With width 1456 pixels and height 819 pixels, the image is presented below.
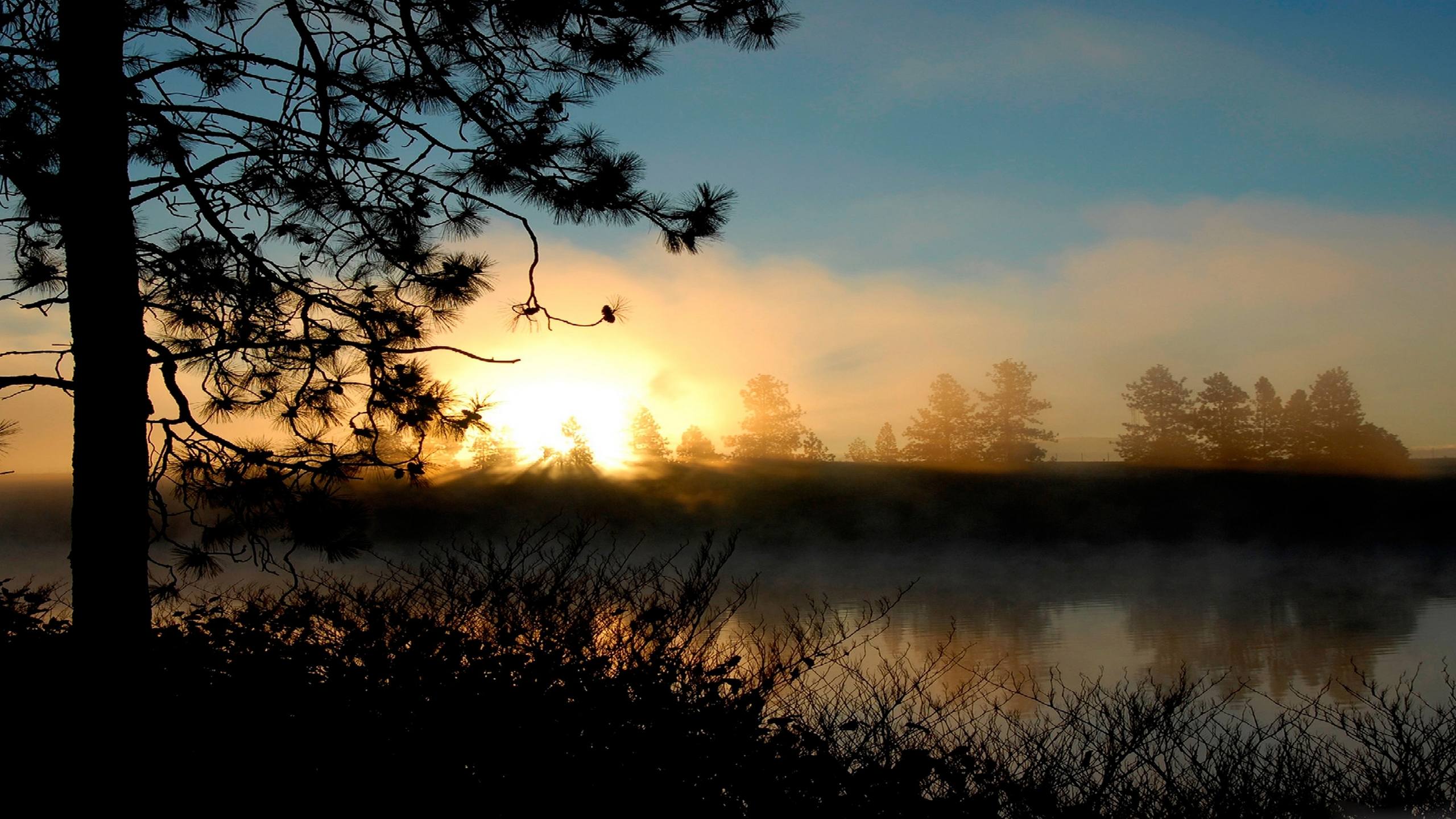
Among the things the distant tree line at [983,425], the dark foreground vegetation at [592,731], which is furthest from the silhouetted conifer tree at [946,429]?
the dark foreground vegetation at [592,731]

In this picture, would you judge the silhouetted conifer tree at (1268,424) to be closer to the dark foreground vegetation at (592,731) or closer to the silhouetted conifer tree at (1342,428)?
the silhouetted conifer tree at (1342,428)

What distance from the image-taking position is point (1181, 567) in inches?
1342

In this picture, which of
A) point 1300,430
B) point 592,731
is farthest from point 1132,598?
point 1300,430

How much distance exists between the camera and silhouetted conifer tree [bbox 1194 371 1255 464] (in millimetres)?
46406

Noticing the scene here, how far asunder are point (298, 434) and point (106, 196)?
1805mm

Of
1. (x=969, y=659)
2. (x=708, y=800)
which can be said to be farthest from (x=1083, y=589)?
(x=708, y=800)

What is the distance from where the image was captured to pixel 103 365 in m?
4.63

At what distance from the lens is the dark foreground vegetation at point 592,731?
394cm

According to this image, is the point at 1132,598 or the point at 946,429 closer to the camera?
the point at 1132,598

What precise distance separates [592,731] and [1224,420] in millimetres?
49062

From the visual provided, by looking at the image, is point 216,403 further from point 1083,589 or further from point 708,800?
point 1083,589

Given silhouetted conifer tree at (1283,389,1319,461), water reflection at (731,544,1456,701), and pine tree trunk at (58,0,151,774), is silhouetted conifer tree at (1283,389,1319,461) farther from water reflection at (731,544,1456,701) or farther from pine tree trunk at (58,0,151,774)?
pine tree trunk at (58,0,151,774)

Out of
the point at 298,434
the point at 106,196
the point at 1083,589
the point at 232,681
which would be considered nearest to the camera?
the point at 106,196

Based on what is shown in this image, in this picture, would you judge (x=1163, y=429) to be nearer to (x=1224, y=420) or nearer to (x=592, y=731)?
(x=1224, y=420)
